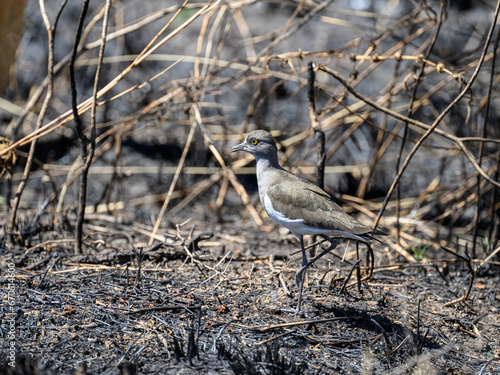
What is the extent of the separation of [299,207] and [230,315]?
0.92m

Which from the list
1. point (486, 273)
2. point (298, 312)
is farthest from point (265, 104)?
point (298, 312)

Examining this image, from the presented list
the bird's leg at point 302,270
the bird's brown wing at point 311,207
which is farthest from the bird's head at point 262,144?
the bird's leg at point 302,270

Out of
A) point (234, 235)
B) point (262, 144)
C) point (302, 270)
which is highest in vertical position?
point (262, 144)

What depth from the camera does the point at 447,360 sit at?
11.4ft

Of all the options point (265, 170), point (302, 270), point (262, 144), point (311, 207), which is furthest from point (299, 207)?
point (262, 144)

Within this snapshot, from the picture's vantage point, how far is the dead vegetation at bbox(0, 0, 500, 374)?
3.38 meters

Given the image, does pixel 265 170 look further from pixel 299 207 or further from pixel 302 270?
pixel 302 270

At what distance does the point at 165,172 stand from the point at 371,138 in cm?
301

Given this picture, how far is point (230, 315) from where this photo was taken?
12.2 feet

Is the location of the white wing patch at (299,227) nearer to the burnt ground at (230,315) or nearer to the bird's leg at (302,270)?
the bird's leg at (302,270)

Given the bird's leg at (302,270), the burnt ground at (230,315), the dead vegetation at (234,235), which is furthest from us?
the bird's leg at (302,270)

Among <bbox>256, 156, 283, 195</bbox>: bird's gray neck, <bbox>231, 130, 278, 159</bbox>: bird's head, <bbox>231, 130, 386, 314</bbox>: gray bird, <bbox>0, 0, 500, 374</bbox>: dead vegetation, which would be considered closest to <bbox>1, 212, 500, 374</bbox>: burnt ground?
<bbox>0, 0, 500, 374</bbox>: dead vegetation

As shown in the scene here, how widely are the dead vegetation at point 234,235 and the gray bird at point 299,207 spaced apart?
34cm

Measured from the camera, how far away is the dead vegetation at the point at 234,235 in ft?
11.1
